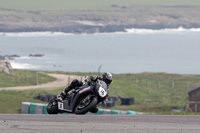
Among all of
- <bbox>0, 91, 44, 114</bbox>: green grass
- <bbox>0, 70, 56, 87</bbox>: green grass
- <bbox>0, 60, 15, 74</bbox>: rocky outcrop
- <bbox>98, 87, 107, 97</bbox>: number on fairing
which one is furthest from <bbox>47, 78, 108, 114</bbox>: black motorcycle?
<bbox>0, 60, 15, 74</bbox>: rocky outcrop

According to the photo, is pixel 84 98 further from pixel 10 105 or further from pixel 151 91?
pixel 151 91

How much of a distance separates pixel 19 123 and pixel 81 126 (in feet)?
5.34

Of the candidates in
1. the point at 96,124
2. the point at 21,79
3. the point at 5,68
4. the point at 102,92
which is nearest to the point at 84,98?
the point at 102,92

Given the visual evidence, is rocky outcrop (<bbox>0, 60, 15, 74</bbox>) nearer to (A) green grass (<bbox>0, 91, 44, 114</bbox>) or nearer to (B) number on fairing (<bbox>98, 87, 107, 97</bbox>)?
(A) green grass (<bbox>0, 91, 44, 114</bbox>)

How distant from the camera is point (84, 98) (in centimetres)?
1661

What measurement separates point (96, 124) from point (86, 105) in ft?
9.23

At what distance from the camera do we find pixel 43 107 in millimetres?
31609

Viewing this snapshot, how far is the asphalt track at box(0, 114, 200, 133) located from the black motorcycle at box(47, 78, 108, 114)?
109 cm

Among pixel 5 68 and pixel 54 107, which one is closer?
pixel 54 107

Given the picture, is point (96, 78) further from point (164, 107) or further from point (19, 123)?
point (164, 107)

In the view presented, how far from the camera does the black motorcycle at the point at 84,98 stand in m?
16.0

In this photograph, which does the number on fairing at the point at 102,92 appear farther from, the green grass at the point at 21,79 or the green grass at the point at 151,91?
the green grass at the point at 21,79

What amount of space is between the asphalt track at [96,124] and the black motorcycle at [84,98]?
109cm

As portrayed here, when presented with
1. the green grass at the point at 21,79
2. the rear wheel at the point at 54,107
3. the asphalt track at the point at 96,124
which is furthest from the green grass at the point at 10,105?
the green grass at the point at 21,79
